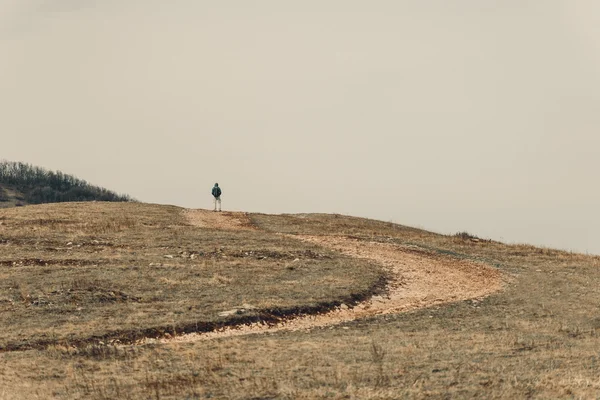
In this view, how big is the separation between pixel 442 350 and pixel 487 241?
28.2 m

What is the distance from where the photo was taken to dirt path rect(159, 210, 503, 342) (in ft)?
65.4

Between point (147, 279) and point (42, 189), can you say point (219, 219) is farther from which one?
point (42, 189)

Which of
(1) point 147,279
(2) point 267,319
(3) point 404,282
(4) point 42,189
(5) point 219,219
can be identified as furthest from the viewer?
(4) point 42,189

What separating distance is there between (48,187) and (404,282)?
152m

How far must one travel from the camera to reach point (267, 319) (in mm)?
20172

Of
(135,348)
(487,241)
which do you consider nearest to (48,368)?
(135,348)

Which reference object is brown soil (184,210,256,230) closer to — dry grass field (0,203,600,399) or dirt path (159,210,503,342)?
dirt path (159,210,503,342)

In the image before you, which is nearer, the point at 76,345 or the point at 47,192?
the point at 76,345

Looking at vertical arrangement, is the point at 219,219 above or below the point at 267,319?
above

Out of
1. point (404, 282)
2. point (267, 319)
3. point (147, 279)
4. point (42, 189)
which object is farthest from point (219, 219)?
point (42, 189)

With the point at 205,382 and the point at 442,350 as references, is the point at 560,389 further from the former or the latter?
the point at 205,382

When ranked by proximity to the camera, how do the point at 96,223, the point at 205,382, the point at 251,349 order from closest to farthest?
1. the point at 205,382
2. the point at 251,349
3. the point at 96,223

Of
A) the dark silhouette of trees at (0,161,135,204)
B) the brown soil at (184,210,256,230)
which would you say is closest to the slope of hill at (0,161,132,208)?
the dark silhouette of trees at (0,161,135,204)

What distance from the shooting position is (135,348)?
1656 cm
